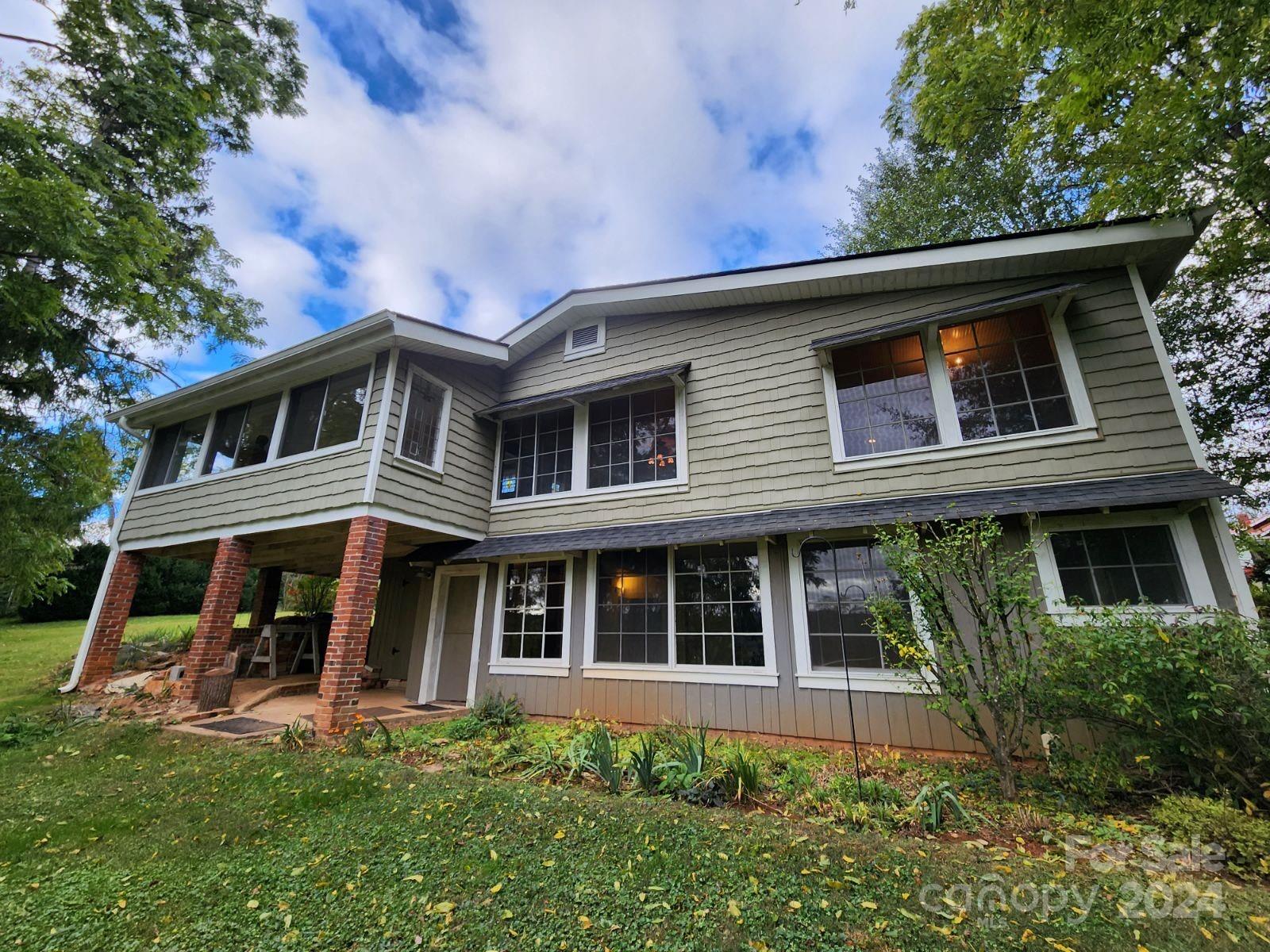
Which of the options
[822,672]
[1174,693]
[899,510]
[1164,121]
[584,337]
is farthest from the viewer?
[584,337]

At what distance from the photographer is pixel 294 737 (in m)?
5.78

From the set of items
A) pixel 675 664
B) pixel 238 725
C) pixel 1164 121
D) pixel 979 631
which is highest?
pixel 1164 121

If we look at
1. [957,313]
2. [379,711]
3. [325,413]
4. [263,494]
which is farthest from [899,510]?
[263,494]

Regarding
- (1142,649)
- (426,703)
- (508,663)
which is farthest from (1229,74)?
(426,703)

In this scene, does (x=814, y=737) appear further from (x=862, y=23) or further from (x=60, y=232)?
(x=60, y=232)

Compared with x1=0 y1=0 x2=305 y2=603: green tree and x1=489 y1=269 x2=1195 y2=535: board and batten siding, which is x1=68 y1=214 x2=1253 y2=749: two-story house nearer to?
x1=489 y1=269 x2=1195 y2=535: board and batten siding

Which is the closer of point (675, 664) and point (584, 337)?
point (675, 664)

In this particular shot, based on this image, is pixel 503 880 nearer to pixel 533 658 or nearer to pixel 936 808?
pixel 936 808

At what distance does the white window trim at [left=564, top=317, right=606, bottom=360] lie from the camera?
347 inches

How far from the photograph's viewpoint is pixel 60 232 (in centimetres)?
658

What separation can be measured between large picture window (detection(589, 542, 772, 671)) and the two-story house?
0.04 metres

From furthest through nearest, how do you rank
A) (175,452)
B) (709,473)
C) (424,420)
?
(175,452)
(424,420)
(709,473)

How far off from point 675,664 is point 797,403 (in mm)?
4007

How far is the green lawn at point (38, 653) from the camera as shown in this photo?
8.46 meters
